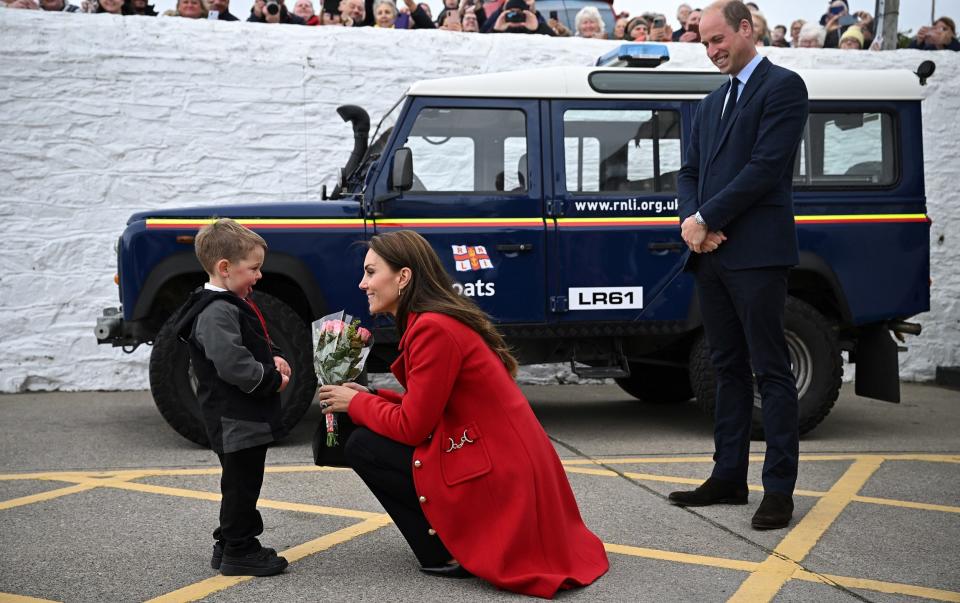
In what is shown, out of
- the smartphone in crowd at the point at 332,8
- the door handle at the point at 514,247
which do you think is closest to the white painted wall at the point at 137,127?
the smartphone in crowd at the point at 332,8

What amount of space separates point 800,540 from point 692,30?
289 inches

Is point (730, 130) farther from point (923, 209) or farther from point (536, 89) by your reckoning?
point (923, 209)

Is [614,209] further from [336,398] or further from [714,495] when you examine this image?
[336,398]

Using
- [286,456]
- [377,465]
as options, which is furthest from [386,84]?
[377,465]

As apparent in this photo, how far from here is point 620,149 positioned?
20.1ft

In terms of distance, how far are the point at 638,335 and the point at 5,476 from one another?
3.70 meters

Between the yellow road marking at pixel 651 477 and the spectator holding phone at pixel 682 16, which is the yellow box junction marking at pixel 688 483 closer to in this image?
the yellow road marking at pixel 651 477

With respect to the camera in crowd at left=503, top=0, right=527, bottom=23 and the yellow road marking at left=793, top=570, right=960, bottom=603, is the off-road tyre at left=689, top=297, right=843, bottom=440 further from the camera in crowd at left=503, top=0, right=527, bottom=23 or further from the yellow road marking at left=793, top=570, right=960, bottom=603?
the camera in crowd at left=503, top=0, right=527, bottom=23

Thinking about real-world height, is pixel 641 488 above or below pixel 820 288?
below

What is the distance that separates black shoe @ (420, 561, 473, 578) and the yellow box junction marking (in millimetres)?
566

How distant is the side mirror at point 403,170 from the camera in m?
5.62

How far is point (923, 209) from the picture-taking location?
6297mm

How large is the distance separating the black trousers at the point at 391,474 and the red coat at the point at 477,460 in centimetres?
5

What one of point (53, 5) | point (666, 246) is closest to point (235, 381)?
A: point (666, 246)
